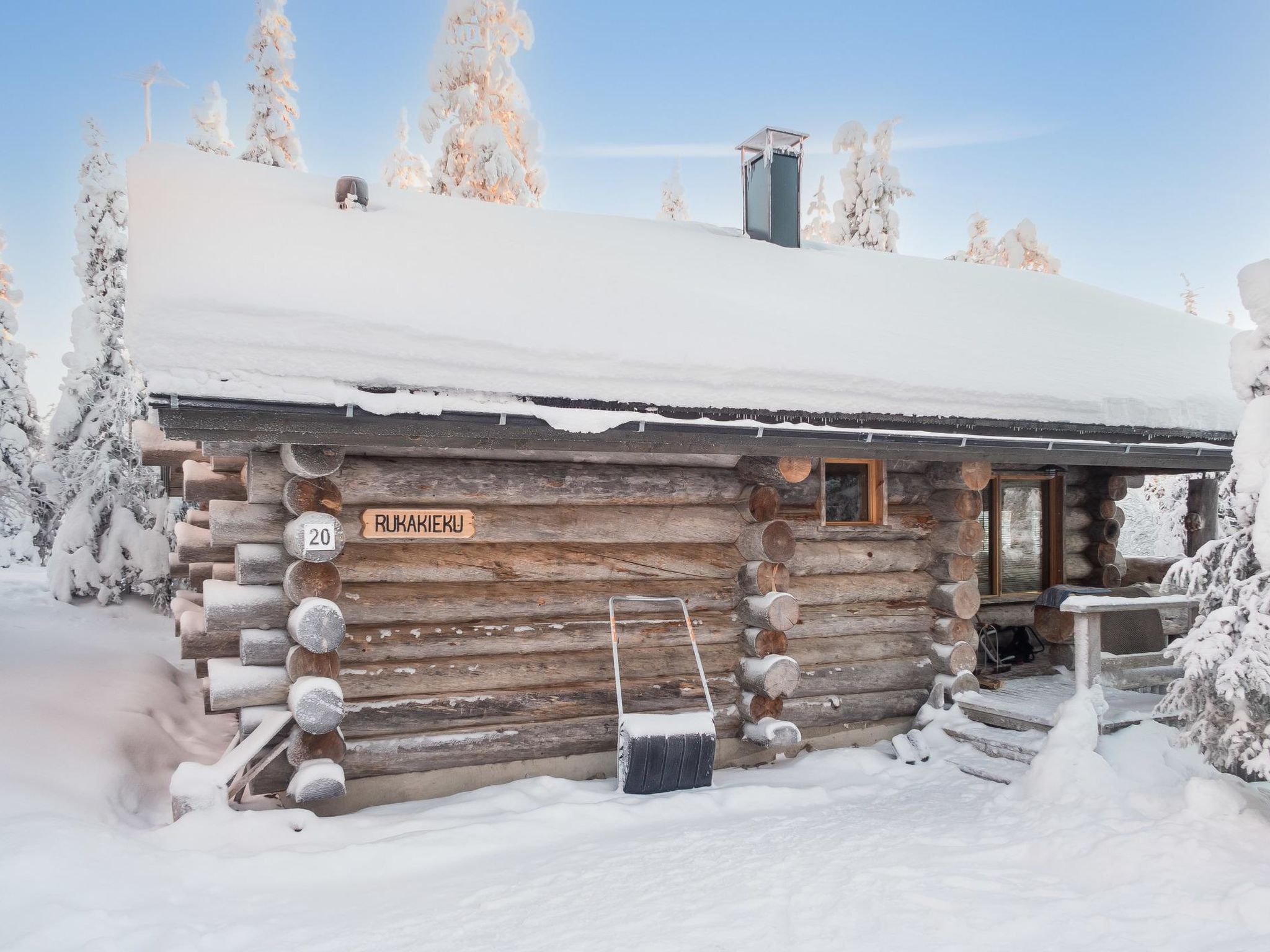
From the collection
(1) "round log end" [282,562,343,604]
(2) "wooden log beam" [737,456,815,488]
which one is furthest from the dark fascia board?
(1) "round log end" [282,562,343,604]

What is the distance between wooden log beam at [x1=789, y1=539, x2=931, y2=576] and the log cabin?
0.03 m

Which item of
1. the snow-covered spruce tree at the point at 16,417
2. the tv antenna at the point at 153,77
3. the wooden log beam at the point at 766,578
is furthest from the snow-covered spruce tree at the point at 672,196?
the wooden log beam at the point at 766,578

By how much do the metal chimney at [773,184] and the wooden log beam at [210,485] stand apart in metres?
6.63

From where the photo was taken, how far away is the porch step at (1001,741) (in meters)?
6.35

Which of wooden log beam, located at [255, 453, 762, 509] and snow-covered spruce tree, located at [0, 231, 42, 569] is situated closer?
wooden log beam, located at [255, 453, 762, 509]

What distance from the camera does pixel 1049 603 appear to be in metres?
8.55

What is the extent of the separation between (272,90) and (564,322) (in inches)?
718

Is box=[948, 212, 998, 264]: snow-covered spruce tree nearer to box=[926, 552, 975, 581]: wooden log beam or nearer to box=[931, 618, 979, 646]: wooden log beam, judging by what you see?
box=[926, 552, 975, 581]: wooden log beam

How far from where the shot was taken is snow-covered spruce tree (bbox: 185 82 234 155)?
2109cm

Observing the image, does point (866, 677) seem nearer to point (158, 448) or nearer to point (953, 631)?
point (953, 631)

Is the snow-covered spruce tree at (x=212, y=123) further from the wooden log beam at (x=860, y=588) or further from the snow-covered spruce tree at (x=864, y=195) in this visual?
the wooden log beam at (x=860, y=588)

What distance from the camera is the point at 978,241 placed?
96.6 ft

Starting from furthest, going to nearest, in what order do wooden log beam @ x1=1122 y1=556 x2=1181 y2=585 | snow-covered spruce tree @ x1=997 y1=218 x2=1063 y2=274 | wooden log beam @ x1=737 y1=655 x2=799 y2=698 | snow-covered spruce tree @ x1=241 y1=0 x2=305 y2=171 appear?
snow-covered spruce tree @ x1=997 y1=218 x2=1063 y2=274 < snow-covered spruce tree @ x1=241 y1=0 x2=305 y2=171 < wooden log beam @ x1=1122 y1=556 x2=1181 y2=585 < wooden log beam @ x1=737 y1=655 x2=799 y2=698

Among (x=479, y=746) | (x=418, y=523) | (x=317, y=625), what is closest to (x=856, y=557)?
(x=479, y=746)
